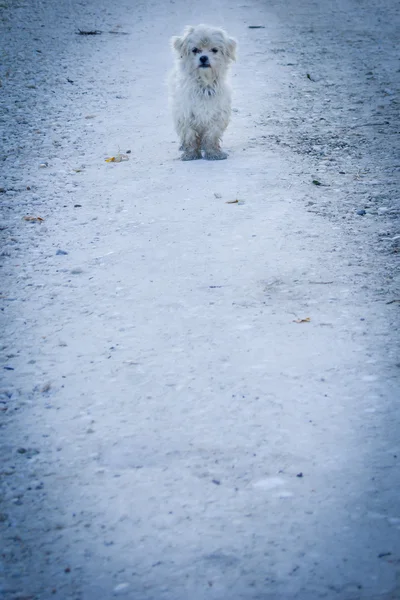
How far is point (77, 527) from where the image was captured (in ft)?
6.82

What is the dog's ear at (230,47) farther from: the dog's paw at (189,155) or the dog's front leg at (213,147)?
the dog's paw at (189,155)

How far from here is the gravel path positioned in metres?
1.97

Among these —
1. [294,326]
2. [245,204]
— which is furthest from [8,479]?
[245,204]

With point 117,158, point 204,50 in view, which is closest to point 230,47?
point 204,50

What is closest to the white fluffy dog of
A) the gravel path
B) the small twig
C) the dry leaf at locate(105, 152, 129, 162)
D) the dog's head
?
the dog's head

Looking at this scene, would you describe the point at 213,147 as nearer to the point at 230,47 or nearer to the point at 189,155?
the point at 189,155

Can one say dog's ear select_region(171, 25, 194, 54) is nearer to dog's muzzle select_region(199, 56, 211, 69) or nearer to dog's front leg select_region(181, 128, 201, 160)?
dog's muzzle select_region(199, 56, 211, 69)

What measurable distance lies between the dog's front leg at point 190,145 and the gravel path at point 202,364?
20 centimetres

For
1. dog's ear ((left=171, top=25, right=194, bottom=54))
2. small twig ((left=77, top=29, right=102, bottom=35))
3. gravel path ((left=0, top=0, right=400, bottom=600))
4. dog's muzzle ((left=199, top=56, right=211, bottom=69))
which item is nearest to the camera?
gravel path ((left=0, top=0, right=400, bottom=600))

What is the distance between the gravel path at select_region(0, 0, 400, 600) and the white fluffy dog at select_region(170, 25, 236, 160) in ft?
0.89

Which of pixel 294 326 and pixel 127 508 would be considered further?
pixel 294 326

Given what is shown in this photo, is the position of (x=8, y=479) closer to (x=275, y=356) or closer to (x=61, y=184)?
(x=275, y=356)

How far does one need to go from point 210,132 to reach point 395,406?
145 inches

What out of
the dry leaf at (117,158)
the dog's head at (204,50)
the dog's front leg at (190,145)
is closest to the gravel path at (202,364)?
the dry leaf at (117,158)
